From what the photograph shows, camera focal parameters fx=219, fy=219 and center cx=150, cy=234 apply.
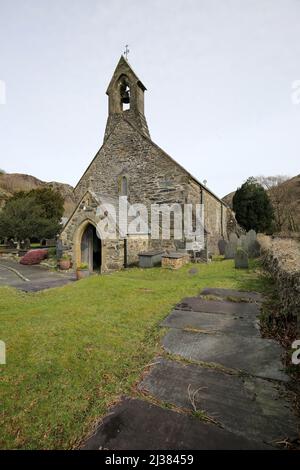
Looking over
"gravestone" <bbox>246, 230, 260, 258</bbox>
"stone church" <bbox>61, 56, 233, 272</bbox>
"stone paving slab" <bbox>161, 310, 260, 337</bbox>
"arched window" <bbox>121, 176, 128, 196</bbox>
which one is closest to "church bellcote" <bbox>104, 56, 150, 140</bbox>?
"stone church" <bbox>61, 56, 233, 272</bbox>

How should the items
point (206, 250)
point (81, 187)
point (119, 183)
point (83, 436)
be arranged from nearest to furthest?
point (83, 436) → point (206, 250) → point (119, 183) → point (81, 187)

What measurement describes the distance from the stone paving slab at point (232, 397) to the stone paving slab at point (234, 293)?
11.6ft

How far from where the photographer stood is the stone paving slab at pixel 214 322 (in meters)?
4.30

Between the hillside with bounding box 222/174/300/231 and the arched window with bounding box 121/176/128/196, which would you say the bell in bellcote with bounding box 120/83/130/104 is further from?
the hillside with bounding box 222/174/300/231

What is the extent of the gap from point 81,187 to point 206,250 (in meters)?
11.6

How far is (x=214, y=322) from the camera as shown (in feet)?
15.4

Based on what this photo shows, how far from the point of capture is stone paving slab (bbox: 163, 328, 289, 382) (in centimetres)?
311

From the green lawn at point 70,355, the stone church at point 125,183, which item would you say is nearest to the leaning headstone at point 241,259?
the green lawn at point 70,355

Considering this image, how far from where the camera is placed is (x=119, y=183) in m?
16.6

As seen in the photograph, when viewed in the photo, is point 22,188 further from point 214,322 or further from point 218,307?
point 214,322

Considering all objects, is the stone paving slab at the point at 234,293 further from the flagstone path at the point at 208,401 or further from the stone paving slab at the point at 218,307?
the flagstone path at the point at 208,401

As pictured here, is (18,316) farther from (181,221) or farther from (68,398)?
(181,221)

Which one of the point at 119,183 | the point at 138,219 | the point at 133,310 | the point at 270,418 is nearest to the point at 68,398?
the point at 270,418

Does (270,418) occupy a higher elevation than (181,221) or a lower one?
lower
